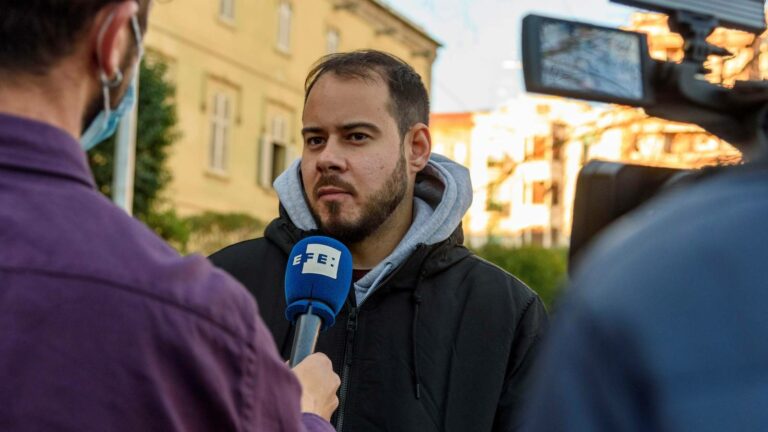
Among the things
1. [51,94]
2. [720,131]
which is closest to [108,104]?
[51,94]

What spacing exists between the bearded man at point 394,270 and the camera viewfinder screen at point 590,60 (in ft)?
5.88

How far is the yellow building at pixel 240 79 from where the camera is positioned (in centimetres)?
3070

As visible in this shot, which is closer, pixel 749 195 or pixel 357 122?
pixel 749 195

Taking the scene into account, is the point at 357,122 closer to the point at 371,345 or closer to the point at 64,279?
the point at 371,345

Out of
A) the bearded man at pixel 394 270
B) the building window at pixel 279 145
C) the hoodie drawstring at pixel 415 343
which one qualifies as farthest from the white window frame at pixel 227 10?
the hoodie drawstring at pixel 415 343

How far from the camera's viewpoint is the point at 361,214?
12.7 ft

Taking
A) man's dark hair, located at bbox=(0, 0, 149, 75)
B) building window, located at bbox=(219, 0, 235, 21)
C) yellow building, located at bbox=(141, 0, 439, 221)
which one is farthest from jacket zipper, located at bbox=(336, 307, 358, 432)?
building window, located at bbox=(219, 0, 235, 21)

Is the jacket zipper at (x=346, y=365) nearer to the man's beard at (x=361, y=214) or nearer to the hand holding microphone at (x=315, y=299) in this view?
the man's beard at (x=361, y=214)

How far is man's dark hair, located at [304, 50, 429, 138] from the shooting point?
4.02m

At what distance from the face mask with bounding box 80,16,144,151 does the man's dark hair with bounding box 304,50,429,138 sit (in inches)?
70.7

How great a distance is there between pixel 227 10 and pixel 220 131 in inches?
120

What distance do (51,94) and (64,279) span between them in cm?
27

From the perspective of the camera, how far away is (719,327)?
972 mm

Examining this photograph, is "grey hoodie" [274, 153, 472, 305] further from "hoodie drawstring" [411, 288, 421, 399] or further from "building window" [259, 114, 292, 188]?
"building window" [259, 114, 292, 188]
